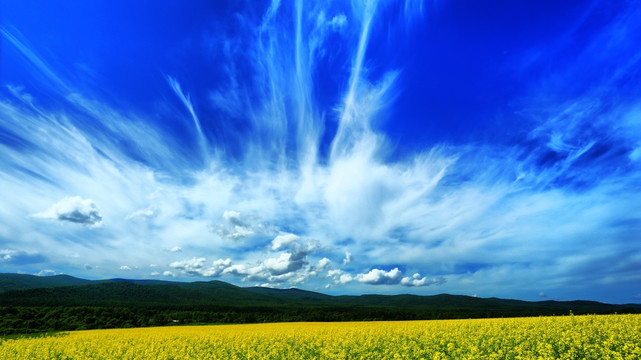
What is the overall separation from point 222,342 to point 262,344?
4.05 meters

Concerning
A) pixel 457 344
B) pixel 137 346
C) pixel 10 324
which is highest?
pixel 457 344

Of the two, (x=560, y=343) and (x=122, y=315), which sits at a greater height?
(x=560, y=343)

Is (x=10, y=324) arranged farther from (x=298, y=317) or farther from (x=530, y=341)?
(x=530, y=341)

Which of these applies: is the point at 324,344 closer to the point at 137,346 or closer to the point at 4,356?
the point at 137,346

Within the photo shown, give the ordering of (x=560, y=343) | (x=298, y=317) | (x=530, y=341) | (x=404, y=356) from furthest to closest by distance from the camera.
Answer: (x=298, y=317), (x=530, y=341), (x=560, y=343), (x=404, y=356)

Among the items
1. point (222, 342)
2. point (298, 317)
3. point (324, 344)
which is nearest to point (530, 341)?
point (324, 344)

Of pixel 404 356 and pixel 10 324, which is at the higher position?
pixel 404 356

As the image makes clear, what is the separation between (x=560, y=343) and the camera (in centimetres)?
1565

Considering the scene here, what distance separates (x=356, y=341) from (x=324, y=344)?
202 cm

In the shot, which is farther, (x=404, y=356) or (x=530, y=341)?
(x=530, y=341)

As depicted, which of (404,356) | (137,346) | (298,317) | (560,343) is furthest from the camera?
(298,317)

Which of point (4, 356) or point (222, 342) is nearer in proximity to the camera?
point (4, 356)

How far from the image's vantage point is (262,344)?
20.9 m

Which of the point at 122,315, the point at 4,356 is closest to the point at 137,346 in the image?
the point at 4,356
